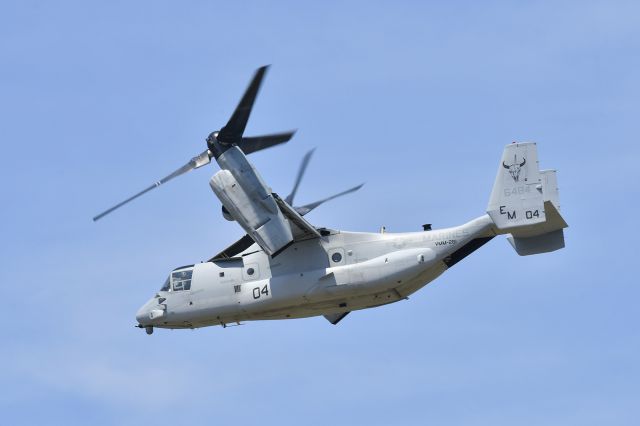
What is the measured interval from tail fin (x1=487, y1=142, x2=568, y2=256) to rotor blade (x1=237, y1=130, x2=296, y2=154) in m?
7.96

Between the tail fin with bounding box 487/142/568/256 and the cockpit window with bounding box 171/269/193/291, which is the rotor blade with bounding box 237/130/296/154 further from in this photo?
the tail fin with bounding box 487/142/568/256

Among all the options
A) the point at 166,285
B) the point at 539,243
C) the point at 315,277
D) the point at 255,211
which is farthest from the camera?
the point at 166,285

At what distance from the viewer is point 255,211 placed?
205ft

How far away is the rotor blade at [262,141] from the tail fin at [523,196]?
7958 mm

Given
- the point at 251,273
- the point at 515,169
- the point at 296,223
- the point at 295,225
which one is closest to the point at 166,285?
the point at 251,273

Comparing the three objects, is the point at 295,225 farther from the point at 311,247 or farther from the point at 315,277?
the point at 315,277

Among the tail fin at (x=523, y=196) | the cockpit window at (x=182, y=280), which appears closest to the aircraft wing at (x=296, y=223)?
the cockpit window at (x=182, y=280)

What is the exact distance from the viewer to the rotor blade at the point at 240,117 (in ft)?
205

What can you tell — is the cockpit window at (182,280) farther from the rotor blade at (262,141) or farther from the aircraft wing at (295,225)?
the rotor blade at (262,141)

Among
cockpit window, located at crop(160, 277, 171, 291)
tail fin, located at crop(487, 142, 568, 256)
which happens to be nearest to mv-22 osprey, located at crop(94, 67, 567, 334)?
tail fin, located at crop(487, 142, 568, 256)

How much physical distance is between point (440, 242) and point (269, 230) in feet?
18.7

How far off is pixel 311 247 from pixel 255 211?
277 cm

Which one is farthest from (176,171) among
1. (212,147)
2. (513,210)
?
(513,210)

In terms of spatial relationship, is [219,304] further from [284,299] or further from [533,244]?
[533,244]
